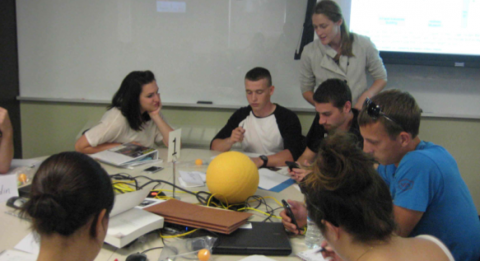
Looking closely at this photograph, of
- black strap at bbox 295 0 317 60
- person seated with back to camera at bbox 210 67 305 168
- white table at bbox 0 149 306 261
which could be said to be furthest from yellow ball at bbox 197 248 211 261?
black strap at bbox 295 0 317 60

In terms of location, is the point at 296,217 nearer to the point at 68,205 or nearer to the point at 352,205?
the point at 352,205

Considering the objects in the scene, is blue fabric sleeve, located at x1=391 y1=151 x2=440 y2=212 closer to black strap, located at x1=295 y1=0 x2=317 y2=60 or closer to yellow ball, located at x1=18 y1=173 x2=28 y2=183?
yellow ball, located at x1=18 y1=173 x2=28 y2=183

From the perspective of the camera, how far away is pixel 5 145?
Result: 1.82 metres

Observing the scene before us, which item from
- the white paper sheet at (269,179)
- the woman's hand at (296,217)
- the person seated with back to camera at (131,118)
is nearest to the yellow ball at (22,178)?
the person seated with back to camera at (131,118)

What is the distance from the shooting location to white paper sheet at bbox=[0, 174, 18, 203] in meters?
1.44

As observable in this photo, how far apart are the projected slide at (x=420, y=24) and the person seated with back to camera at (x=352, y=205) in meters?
2.32

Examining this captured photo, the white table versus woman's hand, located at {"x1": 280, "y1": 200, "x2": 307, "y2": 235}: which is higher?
woman's hand, located at {"x1": 280, "y1": 200, "x2": 307, "y2": 235}

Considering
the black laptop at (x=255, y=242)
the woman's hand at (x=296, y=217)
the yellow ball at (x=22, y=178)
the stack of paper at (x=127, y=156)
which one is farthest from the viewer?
the stack of paper at (x=127, y=156)

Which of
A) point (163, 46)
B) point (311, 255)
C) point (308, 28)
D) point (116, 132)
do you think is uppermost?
point (308, 28)

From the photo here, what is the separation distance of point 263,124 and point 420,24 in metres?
1.56

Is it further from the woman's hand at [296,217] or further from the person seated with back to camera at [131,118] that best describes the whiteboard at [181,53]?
the woman's hand at [296,217]

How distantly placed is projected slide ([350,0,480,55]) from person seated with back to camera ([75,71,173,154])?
1762mm

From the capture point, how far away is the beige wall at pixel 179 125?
10.1ft

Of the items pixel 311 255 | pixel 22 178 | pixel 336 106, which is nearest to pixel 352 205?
pixel 311 255
